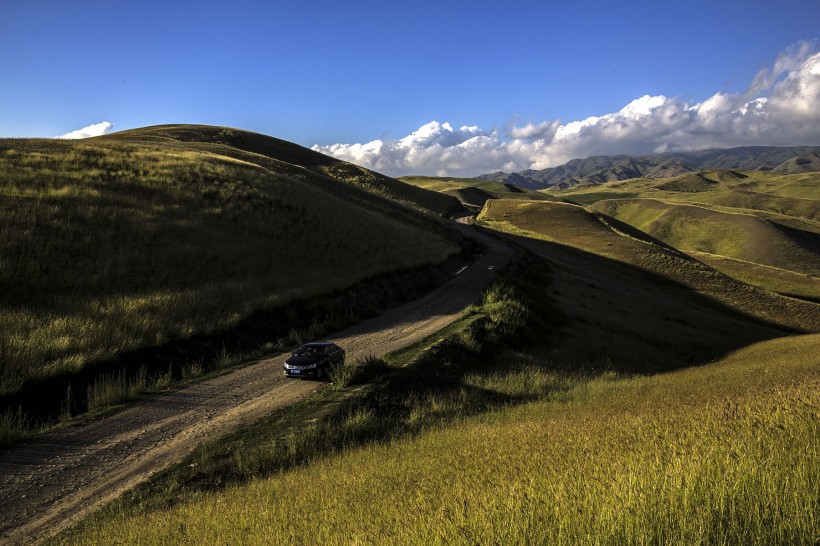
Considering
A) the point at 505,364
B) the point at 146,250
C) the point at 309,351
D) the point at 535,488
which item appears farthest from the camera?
the point at 146,250

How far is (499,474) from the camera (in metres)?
6.17

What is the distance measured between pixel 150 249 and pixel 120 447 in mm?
16081

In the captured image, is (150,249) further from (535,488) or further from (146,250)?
(535,488)

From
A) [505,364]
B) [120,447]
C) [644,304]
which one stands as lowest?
[644,304]

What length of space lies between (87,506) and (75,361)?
7.67m

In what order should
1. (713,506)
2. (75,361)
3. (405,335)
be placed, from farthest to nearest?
(405,335), (75,361), (713,506)

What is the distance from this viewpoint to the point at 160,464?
1041 centimetres

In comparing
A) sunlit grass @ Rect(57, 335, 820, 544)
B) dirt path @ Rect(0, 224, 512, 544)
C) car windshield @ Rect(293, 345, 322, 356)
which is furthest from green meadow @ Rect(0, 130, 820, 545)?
car windshield @ Rect(293, 345, 322, 356)

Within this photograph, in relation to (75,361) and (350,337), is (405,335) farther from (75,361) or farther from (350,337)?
(75,361)

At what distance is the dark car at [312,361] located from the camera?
53.2ft

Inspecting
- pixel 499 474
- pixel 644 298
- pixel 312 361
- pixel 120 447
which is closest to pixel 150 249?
pixel 312 361

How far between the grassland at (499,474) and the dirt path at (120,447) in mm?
964

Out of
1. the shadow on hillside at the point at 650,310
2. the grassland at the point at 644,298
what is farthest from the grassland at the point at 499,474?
the grassland at the point at 644,298

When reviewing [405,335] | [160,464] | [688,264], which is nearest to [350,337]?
[405,335]
